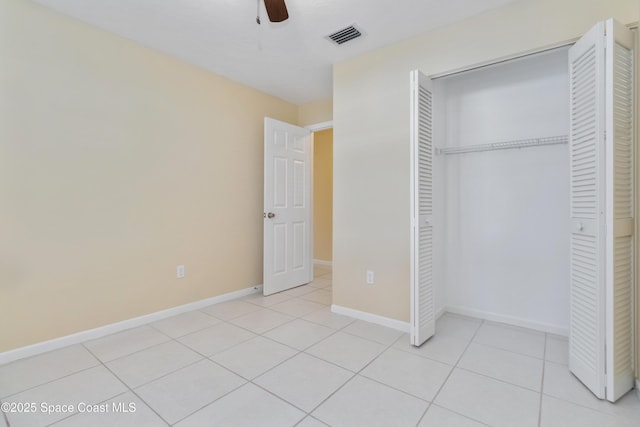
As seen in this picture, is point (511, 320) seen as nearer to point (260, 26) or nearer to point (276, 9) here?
point (276, 9)

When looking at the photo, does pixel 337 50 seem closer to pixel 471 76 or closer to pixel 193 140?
pixel 471 76

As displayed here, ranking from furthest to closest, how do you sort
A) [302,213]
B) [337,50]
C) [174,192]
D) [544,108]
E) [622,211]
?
1. [302,213]
2. [174,192]
3. [337,50]
4. [544,108]
5. [622,211]

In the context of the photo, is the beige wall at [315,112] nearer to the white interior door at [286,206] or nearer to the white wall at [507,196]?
the white interior door at [286,206]

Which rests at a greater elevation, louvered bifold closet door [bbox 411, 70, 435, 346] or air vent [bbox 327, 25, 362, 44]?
air vent [bbox 327, 25, 362, 44]

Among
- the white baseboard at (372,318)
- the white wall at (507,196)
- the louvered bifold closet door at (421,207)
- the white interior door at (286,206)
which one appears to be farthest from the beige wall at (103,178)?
the white wall at (507,196)

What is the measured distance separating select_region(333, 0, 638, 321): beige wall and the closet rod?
25.8 inches

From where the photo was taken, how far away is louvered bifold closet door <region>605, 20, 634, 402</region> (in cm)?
158

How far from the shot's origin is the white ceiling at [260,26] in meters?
2.17

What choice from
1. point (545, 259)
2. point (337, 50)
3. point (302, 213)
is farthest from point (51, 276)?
point (545, 259)

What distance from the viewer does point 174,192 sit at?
2990 mm

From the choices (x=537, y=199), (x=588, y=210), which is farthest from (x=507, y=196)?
(x=588, y=210)

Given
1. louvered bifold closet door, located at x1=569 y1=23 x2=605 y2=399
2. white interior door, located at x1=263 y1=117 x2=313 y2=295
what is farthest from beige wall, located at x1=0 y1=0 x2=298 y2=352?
louvered bifold closet door, located at x1=569 y1=23 x2=605 y2=399

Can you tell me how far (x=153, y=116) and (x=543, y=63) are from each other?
353 cm

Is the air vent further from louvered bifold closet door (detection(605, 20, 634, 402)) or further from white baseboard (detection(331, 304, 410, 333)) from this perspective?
white baseboard (detection(331, 304, 410, 333))
